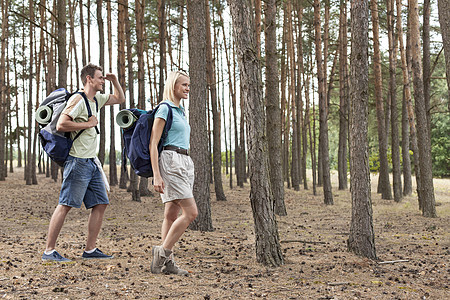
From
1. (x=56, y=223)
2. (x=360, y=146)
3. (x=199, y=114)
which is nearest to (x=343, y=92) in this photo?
(x=199, y=114)

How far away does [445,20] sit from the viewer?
16.7 feet

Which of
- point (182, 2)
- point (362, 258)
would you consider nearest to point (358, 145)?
point (362, 258)

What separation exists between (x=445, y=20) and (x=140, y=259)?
4.73 m

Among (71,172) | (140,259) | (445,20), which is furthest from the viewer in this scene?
(445,20)

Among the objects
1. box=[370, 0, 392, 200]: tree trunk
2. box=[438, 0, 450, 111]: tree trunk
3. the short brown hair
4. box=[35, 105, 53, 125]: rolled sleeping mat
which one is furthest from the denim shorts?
box=[370, 0, 392, 200]: tree trunk

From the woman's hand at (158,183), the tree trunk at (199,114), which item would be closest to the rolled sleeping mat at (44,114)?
the woman's hand at (158,183)

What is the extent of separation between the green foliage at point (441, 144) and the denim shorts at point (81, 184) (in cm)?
3660

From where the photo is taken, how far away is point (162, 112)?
3.89 meters

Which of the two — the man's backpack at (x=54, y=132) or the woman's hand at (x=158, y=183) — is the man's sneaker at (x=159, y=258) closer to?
the woman's hand at (x=158, y=183)

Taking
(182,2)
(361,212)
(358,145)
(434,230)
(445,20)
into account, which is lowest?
(434,230)

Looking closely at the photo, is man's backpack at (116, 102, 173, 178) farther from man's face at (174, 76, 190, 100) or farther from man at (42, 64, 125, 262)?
man at (42, 64, 125, 262)

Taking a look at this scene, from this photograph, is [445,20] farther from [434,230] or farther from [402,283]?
[434,230]

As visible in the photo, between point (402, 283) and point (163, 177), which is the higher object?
point (163, 177)

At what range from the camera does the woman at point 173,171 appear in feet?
12.6
